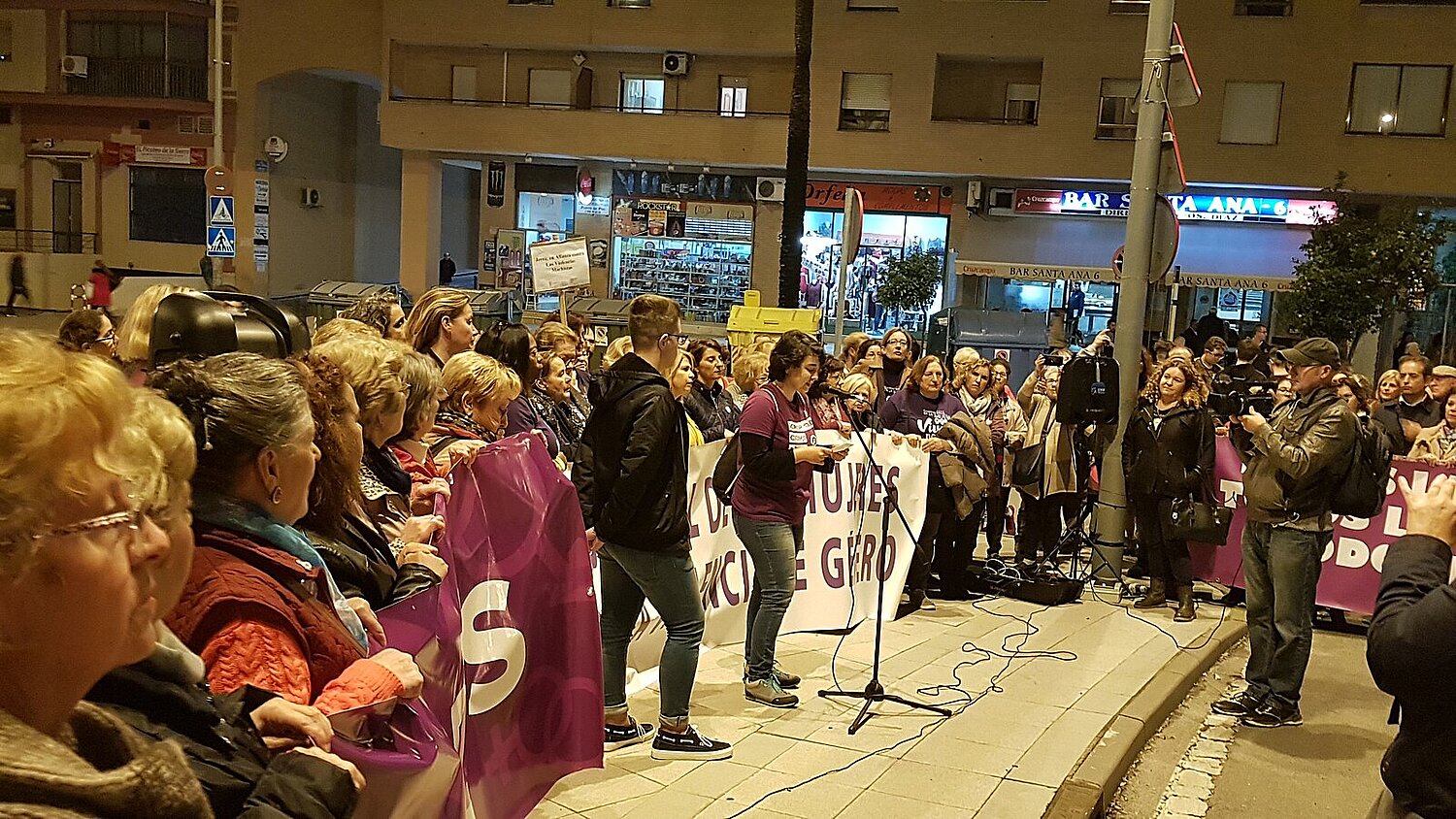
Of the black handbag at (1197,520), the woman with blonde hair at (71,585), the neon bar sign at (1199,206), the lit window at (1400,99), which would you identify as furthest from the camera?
the neon bar sign at (1199,206)

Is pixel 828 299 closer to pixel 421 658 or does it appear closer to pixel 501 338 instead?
pixel 501 338

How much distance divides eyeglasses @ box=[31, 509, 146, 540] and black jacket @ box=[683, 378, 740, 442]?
7603mm

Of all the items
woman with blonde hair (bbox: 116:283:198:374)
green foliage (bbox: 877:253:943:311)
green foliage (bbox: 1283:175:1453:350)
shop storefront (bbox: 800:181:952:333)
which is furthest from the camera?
shop storefront (bbox: 800:181:952:333)

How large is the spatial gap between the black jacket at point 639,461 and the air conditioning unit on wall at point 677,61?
88.4 ft

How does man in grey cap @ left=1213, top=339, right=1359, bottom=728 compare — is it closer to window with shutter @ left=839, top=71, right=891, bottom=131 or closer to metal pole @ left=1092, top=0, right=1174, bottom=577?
metal pole @ left=1092, top=0, right=1174, bottom=577

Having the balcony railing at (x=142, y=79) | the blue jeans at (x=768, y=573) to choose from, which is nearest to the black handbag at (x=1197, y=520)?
the blue jeans at (x=768, y=573)

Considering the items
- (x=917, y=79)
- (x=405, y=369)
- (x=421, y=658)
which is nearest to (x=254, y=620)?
(x=421, y=658)

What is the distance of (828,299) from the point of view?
32.0m

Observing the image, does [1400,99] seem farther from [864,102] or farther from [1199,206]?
[864,102]

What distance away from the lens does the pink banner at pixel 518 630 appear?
429cm

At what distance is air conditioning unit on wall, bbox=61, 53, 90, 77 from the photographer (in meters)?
35.7

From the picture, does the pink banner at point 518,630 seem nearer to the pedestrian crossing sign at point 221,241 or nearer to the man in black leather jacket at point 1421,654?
the man in black leather jacket at point 1421,654

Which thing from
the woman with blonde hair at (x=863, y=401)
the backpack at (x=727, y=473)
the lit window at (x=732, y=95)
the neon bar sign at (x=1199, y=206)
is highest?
the lit window at (x=732, y=95)

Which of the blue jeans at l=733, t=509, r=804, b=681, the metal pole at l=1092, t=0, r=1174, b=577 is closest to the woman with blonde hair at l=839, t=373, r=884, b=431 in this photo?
the blue jeans at l=733, t=509, r=804, b=681
